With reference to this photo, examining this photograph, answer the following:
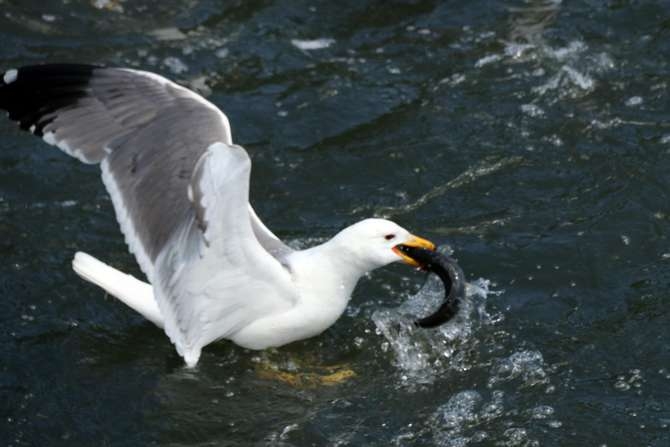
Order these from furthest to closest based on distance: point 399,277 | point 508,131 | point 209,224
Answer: point 508,131 → point 399,277 → point 209,224

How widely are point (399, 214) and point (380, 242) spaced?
1.54 metres

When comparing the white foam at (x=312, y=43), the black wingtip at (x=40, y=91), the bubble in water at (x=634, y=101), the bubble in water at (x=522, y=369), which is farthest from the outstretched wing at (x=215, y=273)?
the white foam at (x=312, y=43)

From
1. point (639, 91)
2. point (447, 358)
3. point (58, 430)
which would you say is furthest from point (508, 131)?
point (58, 430)

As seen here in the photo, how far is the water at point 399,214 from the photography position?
559 centimetres

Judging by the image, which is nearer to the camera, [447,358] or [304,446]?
[304,446]

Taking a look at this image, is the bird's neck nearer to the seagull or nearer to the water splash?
the seagull

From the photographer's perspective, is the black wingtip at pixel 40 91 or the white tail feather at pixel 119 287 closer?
the white tail feather at pixel 119 287

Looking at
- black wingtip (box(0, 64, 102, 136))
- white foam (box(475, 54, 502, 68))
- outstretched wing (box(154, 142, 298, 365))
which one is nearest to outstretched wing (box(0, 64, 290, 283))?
black wingtip (box(0, 64, 102, 136))

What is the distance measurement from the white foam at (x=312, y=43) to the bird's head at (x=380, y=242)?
372 cm

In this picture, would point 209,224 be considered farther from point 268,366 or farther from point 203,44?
point 203,44

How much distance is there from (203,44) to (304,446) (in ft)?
15.0

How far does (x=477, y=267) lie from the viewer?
669 centimetres

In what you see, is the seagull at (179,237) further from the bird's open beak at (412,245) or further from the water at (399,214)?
the water at (399,214)

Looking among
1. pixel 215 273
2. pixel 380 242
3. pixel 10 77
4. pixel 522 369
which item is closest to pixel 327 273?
pixel 380 242
